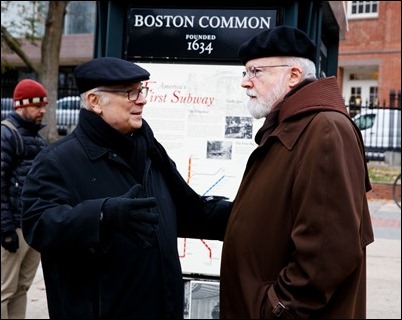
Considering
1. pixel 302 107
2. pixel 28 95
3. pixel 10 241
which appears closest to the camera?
pixel 302 107

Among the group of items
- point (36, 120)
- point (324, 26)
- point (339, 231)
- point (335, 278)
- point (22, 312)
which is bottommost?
point (22, 312)

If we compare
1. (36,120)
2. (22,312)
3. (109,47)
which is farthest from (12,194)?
(109,47)

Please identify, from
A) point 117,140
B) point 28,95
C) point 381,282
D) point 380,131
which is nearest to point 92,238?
point 117,140

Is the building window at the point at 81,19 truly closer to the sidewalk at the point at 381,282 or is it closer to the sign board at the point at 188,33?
the sidewalk at the point at 381,282

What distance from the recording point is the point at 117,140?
2475 millimetres

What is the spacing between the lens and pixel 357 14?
2498 cm

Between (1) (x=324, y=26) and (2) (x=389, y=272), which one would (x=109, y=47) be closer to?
(1) (x=324, y=26)

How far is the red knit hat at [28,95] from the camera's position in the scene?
469 cm

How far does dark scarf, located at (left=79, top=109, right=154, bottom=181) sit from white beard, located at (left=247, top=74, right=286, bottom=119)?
0.52m

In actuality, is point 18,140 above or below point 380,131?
below

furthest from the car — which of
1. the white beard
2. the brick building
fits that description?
the white beard

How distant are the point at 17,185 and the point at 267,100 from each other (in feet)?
8.92

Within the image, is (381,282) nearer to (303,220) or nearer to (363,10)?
(303,220)

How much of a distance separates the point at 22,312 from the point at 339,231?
143 inches
